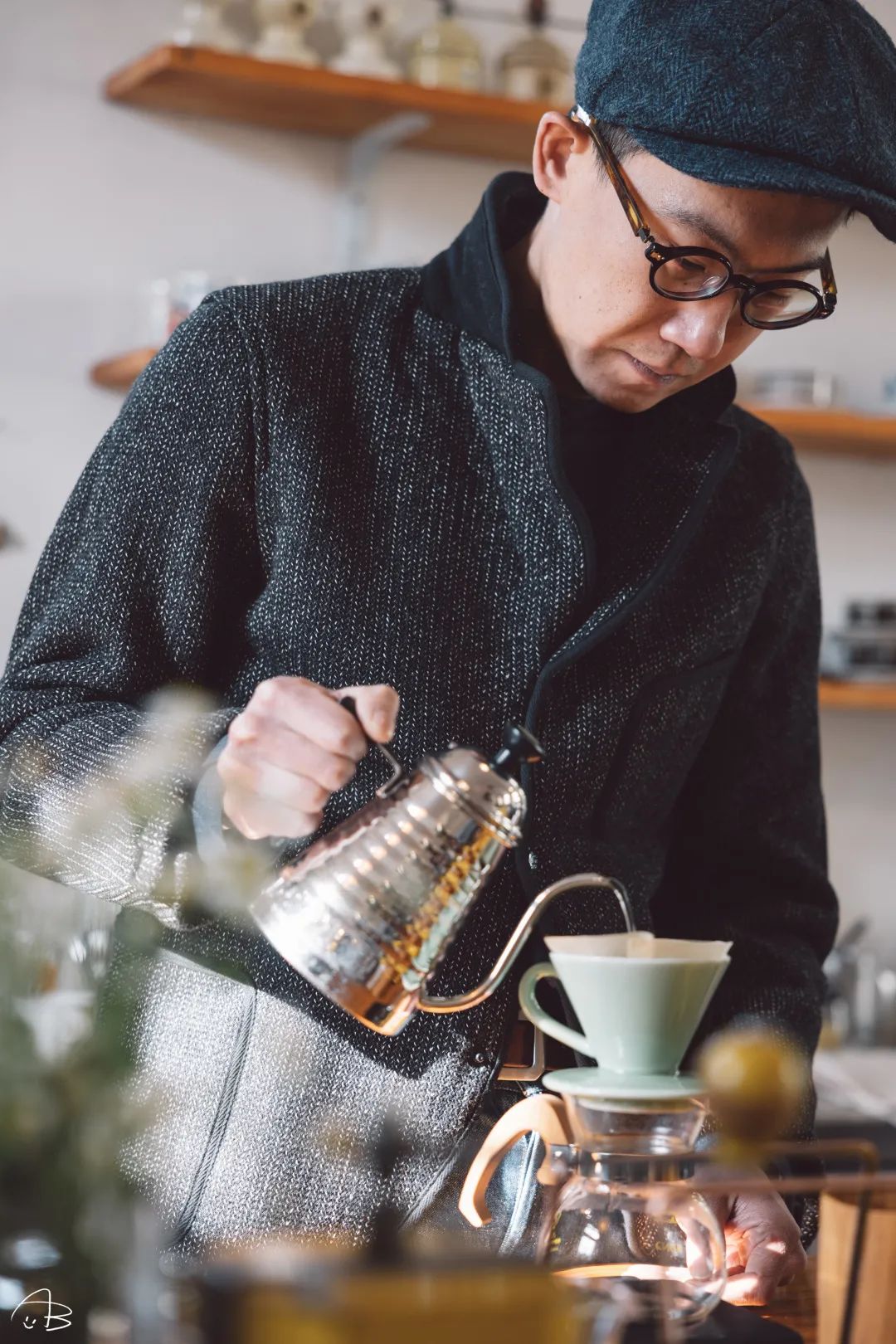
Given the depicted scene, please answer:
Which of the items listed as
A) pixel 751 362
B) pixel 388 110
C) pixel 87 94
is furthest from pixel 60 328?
pixel 751 362

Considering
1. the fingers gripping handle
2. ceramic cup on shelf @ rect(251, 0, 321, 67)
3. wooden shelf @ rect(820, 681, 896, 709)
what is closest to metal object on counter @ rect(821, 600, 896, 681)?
wooden shelf @ rect(820, 681, 896, 709)

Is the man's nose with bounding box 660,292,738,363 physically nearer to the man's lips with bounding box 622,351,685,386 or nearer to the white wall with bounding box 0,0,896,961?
the man's lips with bounding box 622,351,685,386

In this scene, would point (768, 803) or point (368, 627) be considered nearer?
point (368, 627)

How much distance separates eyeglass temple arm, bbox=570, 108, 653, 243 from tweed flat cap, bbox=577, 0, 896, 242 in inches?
1.3

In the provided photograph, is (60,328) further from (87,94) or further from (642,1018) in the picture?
(642,1018)

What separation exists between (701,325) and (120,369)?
1.68 metres

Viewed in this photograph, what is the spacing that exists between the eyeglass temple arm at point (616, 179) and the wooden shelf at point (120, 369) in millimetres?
1473

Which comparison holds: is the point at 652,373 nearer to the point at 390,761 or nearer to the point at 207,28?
the point at 390,761

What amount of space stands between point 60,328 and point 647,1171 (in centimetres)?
225

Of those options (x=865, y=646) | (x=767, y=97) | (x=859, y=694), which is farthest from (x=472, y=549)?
(x=865, y=646)

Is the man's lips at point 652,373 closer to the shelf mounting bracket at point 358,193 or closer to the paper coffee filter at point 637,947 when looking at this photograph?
the paper coffee filter at point 637,947

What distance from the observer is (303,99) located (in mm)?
2590

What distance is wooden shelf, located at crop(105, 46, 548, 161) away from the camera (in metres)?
2.48

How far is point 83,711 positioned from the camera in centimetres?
100
